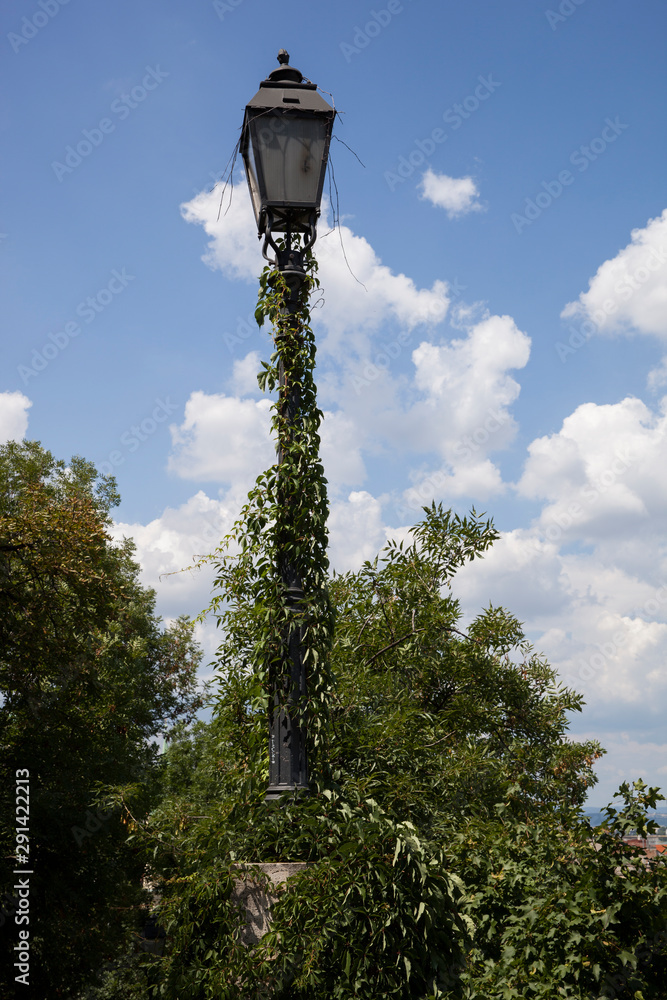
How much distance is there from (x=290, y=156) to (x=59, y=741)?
10201 mm

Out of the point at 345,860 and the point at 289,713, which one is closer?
the point at 345,860

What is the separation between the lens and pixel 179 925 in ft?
11.8

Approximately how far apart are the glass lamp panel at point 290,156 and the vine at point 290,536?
0.39 m

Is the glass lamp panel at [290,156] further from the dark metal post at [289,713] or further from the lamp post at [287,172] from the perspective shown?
the dark metal post at [289,713]

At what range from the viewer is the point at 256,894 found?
10.9 ft

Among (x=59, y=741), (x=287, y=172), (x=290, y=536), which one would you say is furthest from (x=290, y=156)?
(x=59, y=741)

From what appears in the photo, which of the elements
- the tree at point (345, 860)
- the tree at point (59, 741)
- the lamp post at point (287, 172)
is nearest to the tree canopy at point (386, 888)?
the tree at point (345, 860)

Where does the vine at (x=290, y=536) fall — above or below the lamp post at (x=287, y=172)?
below

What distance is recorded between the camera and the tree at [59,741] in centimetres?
978

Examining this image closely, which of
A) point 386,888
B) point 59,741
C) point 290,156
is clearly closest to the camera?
point 386,888

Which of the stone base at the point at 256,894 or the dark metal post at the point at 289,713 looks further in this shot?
the dark metal post at the point at 289,713

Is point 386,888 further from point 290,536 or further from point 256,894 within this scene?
point 290,536

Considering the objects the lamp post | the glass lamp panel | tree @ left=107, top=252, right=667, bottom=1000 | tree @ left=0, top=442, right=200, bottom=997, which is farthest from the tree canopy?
tree @ left=0, top=442, right=200, bottom=997

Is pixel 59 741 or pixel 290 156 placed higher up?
pixel 290 156
